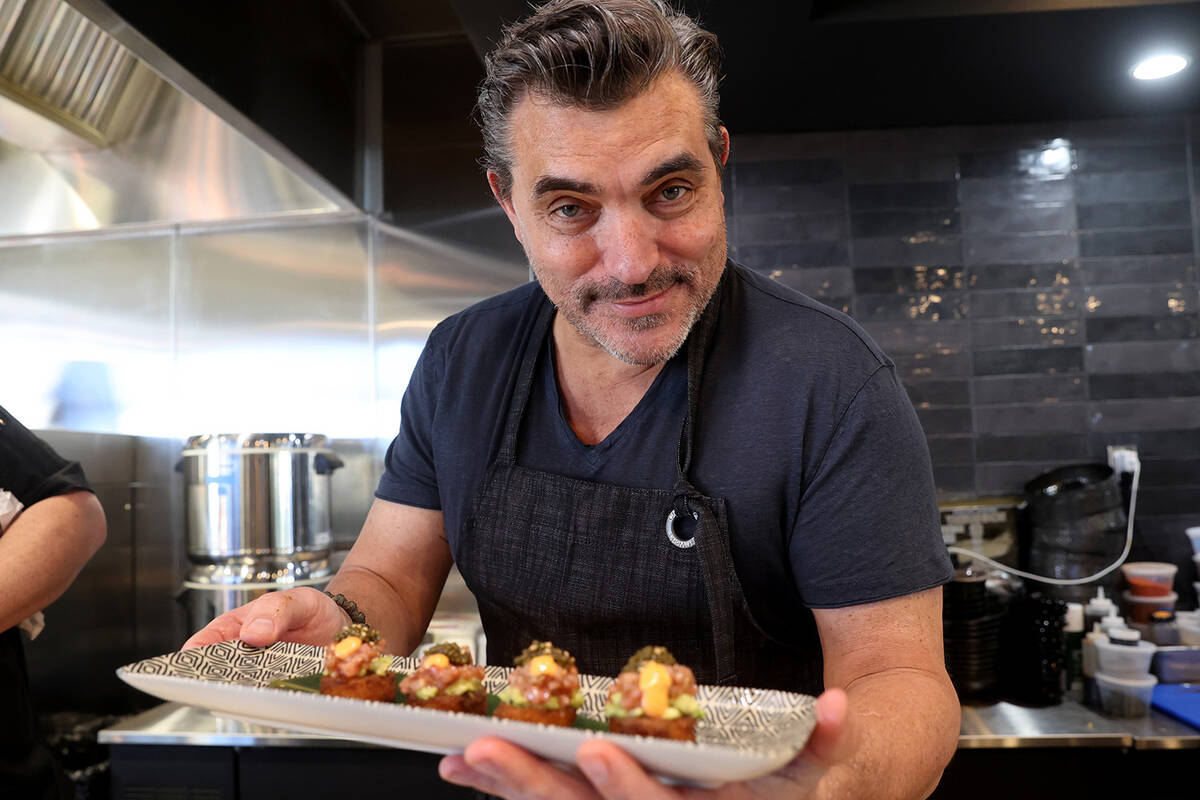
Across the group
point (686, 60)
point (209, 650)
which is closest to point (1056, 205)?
point (686, 60)

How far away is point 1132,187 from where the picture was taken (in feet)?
11.7

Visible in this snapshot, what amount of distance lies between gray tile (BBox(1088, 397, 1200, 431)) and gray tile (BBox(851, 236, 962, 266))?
2.65ft

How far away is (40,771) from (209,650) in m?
0.98

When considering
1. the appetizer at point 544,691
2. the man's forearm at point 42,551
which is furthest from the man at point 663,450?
the man's forearm at point 42,551

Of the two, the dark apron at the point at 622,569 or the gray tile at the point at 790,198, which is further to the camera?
the gray tile at the point at 790,198

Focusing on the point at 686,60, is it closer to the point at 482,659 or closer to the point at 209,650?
the point at 209,650

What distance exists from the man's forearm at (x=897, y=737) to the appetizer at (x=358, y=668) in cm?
53

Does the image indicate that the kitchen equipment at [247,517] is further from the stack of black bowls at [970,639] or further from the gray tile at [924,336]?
the gray tile at [924,336]

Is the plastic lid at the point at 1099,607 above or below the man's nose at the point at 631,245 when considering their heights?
below

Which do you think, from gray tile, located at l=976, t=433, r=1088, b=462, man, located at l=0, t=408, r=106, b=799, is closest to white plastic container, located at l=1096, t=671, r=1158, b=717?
gray tile, located at l=976, t=433, r=1088, b=462

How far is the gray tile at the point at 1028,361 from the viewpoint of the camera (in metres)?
3.56

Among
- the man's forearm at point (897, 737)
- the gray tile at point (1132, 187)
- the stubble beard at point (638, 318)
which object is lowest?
the man's forearm at point (897, 737)

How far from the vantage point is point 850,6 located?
9.05 feet

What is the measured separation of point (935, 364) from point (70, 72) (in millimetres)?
3133
